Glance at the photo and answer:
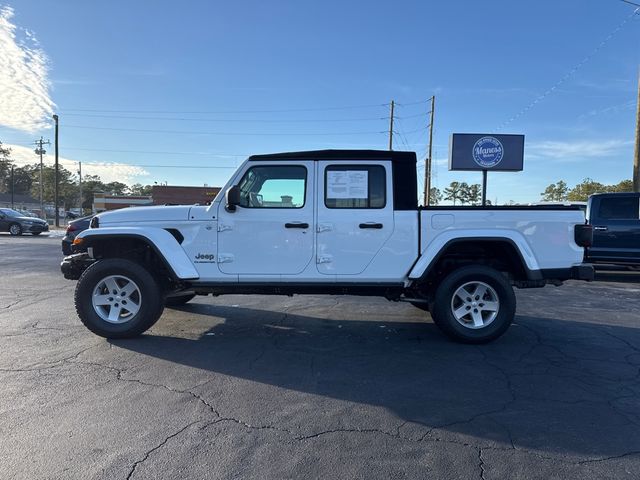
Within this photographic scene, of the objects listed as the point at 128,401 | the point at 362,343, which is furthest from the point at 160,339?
the point at 362,343

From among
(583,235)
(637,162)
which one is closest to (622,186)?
(637,162)

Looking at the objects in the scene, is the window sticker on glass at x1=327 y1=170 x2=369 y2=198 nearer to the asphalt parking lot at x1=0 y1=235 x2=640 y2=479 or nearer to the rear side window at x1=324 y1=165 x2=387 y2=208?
the rear side window at x1=324 y1=165 x2=387 y2=208

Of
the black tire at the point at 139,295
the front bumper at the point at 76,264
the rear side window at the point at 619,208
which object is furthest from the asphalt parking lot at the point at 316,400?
the rear side window at the point at 619,208

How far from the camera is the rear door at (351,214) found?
209 inches

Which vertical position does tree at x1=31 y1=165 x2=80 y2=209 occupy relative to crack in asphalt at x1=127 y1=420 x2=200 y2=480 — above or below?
above

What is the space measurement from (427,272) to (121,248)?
Answer: 3.71 metres

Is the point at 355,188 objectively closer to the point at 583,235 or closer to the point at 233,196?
the point at 233,196

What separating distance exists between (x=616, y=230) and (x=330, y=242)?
8567 millimetres

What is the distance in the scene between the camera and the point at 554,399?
378cm

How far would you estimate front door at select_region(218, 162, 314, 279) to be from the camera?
17.5 feet

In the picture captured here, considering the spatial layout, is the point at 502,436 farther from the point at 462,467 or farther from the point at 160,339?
the point at 160,339

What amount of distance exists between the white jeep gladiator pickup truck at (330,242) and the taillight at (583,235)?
0.01 metres

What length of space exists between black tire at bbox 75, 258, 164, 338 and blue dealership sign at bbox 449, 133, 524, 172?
21.0 metres

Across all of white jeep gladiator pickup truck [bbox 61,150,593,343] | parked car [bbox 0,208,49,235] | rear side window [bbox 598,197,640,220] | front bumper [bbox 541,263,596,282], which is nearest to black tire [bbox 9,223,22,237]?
parked car [bbox 0,208,49,235]
